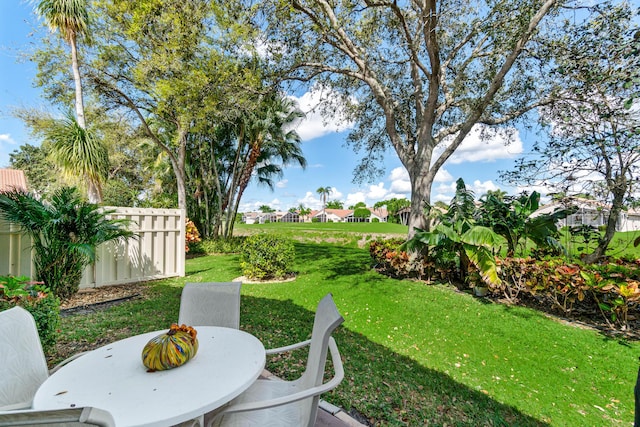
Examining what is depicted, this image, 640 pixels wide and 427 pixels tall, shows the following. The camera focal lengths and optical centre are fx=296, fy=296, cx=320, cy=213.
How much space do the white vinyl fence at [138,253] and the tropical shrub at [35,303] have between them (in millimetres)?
2607

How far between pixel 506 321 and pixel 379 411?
3.30 m

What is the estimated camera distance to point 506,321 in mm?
4781

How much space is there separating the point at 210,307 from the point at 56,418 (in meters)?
2.10

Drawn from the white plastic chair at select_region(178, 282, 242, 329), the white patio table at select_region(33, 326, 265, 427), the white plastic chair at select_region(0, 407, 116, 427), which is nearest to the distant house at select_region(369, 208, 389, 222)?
the white plastic chair at select_region(178, 282, 242, 329)

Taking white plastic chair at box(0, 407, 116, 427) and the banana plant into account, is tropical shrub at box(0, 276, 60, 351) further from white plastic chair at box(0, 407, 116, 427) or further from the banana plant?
the banana plant

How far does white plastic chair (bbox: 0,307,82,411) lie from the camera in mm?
1690

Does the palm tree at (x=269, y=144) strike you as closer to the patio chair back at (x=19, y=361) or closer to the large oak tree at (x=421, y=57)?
the large oak tree at (x=421, y=57)

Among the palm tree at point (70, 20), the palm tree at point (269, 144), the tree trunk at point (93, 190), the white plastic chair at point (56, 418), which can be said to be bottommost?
the white plastic chair at point (56, 418)

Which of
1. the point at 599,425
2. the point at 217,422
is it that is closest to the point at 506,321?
the point at 599,425

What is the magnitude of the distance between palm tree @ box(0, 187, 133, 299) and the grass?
1096 millimetres

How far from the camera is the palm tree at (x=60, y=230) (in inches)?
189

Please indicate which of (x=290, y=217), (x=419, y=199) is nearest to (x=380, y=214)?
(x=290, y=217)

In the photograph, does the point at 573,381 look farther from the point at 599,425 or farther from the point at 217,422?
the point at 217,422

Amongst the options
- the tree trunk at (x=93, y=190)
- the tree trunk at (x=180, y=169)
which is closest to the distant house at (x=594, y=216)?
the tree trunk at (x=93, y=190)
